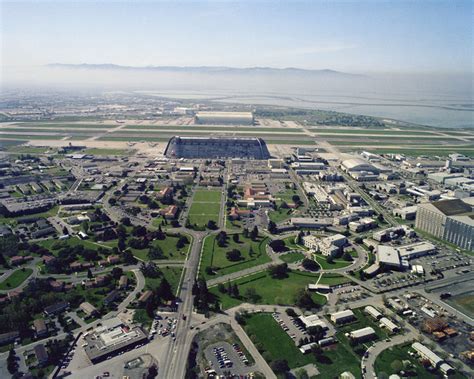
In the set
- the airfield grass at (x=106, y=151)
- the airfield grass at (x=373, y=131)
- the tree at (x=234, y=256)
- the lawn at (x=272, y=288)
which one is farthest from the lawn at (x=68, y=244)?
the airfield grass at (x=373, y=131)

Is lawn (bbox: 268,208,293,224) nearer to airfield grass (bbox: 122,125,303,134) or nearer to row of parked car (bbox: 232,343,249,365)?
row of parked car (bbox: 232,343,249,365)

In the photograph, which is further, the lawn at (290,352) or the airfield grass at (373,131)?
the airfield grass at (373,131)

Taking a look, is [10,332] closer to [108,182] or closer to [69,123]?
[108,182]

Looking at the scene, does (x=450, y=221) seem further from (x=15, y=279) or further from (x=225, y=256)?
(x=15, y=279)

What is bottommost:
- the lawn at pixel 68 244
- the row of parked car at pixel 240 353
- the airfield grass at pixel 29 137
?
the row of parked car at pixel 240 353

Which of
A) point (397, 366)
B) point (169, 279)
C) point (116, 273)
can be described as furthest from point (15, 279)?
point (397, 366)

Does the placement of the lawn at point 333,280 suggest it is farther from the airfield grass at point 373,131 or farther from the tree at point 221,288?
the airfield grass at point 373,131
